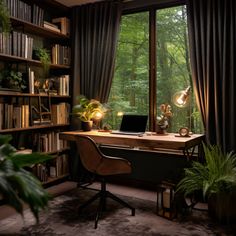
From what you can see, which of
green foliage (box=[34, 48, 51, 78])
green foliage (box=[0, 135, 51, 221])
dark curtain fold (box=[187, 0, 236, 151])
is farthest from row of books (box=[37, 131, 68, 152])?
green foliage (box=[0, 135, 51, 221])

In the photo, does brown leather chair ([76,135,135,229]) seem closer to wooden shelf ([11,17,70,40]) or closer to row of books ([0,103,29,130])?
row of books ([0,103,29,130])

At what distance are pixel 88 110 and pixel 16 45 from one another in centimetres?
114

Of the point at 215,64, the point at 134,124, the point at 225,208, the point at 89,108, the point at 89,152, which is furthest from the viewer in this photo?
the point at 89,108

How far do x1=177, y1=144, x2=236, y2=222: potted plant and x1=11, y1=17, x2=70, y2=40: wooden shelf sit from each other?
248cm

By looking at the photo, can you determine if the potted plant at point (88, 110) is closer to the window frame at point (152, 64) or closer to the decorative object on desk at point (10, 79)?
the window frame at point (152, 64)

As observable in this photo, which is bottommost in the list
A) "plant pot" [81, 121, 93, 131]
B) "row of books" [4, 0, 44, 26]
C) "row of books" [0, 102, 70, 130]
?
"plant pot" [81, 121, 93, 131]

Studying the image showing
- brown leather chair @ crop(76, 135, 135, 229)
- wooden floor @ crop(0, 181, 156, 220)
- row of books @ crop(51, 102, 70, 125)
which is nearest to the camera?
brown leather chair @ crop(76, 135, 135, 229)

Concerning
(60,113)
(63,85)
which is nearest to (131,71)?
(63,85)

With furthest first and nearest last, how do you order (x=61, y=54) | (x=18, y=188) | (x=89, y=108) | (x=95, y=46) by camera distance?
1. (x=61, y=54)
2. (x=95, y=46)
3. (x=89, y=108)
4. (x=18, y=188)

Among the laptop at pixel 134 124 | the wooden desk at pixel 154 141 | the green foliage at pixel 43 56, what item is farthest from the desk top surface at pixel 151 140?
the green foliage at pixel 43 56

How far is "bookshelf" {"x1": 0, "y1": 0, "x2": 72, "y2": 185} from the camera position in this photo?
3221mm

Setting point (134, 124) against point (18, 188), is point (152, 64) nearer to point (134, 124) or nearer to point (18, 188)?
point (134, 124)

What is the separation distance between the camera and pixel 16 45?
3234 mm

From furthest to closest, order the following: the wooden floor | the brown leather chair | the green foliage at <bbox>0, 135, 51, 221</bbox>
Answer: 1. the wooden floor
2. the brown leather chair
3. the green foliage at <bbox>0, 135, 51, 221</bbox>
